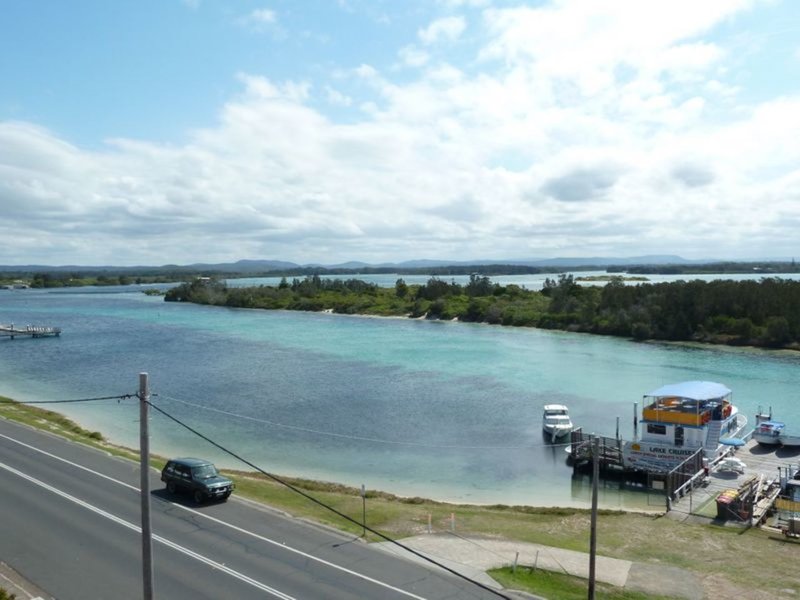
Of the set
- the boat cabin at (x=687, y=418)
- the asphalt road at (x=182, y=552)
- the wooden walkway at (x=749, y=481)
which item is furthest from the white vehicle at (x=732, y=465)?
the asphalt road at (x=182, y=552)

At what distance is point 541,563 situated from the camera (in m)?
20.0

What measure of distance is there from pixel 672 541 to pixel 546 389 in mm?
37236

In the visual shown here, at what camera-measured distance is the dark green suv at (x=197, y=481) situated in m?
24.1

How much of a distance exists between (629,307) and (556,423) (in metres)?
71.0

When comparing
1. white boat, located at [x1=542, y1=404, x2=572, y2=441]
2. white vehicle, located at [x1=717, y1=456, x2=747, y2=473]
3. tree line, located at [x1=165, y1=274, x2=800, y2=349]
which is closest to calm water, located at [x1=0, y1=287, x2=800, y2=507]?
white boat, located at [x1=542, y1=404, x2=572, y2=441]

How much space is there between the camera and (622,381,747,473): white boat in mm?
36500

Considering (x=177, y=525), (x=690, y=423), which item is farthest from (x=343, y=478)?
(x=690, y=423)

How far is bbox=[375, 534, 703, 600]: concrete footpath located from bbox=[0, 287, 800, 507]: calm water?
Result: 33.4 ft

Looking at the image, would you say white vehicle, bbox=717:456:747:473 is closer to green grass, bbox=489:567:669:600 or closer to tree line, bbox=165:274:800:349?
green grass, bbox=489:567:669:600

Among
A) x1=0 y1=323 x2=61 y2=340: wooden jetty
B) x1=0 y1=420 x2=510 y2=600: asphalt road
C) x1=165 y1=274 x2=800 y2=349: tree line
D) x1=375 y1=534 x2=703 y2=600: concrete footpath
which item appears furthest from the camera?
x1=0 y1=323 x2=61 y2=340: wooden jetty

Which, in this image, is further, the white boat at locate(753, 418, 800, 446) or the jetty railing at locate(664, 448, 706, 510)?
Answer: the white boat at locate(753, 418, 800, 446)

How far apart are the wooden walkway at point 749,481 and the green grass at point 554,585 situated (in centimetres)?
1074

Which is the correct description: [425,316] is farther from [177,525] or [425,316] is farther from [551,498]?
[177,525]

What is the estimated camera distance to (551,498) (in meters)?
32.4
